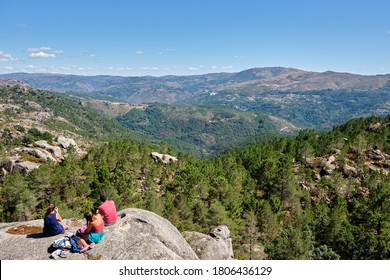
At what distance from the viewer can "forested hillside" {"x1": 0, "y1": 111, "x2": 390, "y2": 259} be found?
64.8 metres

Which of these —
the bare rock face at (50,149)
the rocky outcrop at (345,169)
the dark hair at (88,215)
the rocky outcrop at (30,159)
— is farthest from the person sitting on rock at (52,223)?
the bare rock face at (50,149)

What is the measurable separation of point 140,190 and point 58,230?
3023 inches

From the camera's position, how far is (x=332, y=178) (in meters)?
110

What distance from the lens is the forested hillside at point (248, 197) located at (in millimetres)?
64750

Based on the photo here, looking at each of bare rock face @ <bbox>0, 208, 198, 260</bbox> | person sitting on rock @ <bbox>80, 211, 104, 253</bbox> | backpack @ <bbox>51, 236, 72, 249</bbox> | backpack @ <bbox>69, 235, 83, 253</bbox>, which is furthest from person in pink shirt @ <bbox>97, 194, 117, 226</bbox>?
backpack @ <bbox>51, 236, 72, 249</bbox>

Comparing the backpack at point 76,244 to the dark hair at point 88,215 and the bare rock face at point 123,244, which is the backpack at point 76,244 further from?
the dark hair at point 88,215

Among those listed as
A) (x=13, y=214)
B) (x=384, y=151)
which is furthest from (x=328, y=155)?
(x=13, y=214)

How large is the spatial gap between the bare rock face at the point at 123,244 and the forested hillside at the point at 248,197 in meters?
37.4

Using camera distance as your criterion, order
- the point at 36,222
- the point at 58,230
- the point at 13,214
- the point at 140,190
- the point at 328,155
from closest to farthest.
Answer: the point at 58,230 → the point at 36,222 → the point at 13,214 → the point at 140,190 → the point at 328,155

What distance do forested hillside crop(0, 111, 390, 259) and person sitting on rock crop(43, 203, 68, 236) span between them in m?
39.4

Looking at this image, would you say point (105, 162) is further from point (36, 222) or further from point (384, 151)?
point (384, 151)

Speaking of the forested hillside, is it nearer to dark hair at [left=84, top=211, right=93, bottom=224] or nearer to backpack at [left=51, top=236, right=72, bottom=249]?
backpack at [left=51, top=236, right=72, bottom=249]

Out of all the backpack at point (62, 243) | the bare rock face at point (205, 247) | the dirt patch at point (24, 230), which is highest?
the backpack at point (62, 243)

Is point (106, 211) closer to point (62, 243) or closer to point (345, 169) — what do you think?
point (62, 243)
